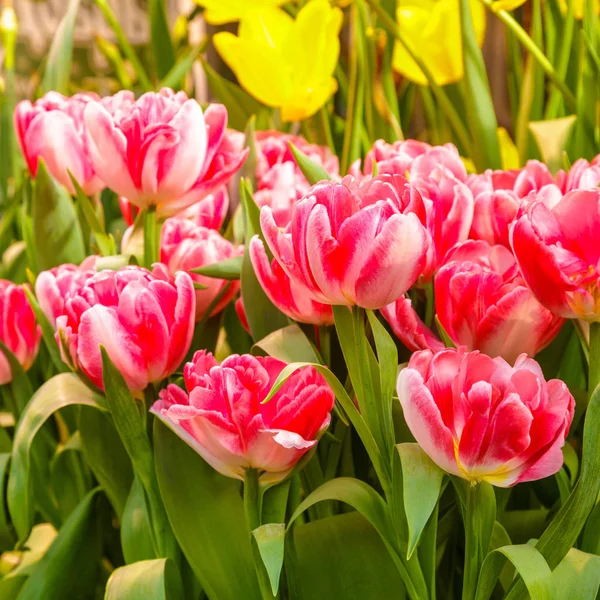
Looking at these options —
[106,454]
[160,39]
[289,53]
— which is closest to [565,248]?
[106,454]

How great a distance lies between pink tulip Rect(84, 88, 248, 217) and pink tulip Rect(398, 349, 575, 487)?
186mm

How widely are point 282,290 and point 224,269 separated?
0.08m

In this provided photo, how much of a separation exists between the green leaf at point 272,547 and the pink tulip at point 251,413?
0.9 inches

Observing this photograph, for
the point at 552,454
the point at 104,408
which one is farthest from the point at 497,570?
the point at 104,408

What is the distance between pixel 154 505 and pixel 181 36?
78 centimetres

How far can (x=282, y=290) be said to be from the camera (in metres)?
0.32

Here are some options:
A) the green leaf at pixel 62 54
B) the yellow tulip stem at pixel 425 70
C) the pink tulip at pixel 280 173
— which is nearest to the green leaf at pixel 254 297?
the pink tulip at pixel 280 173

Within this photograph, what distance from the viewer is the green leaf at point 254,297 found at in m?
0.38

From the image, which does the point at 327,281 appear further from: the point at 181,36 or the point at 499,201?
the point at 181,36

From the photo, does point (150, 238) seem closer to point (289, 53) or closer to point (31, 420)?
point (31, 420)

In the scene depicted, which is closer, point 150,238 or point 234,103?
point 150,238

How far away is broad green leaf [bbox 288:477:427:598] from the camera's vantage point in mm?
303

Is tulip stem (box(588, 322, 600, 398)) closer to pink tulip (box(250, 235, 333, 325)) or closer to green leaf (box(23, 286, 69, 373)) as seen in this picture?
pink tulip (box(250, 235, 333, 325))

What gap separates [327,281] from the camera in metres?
0.28
